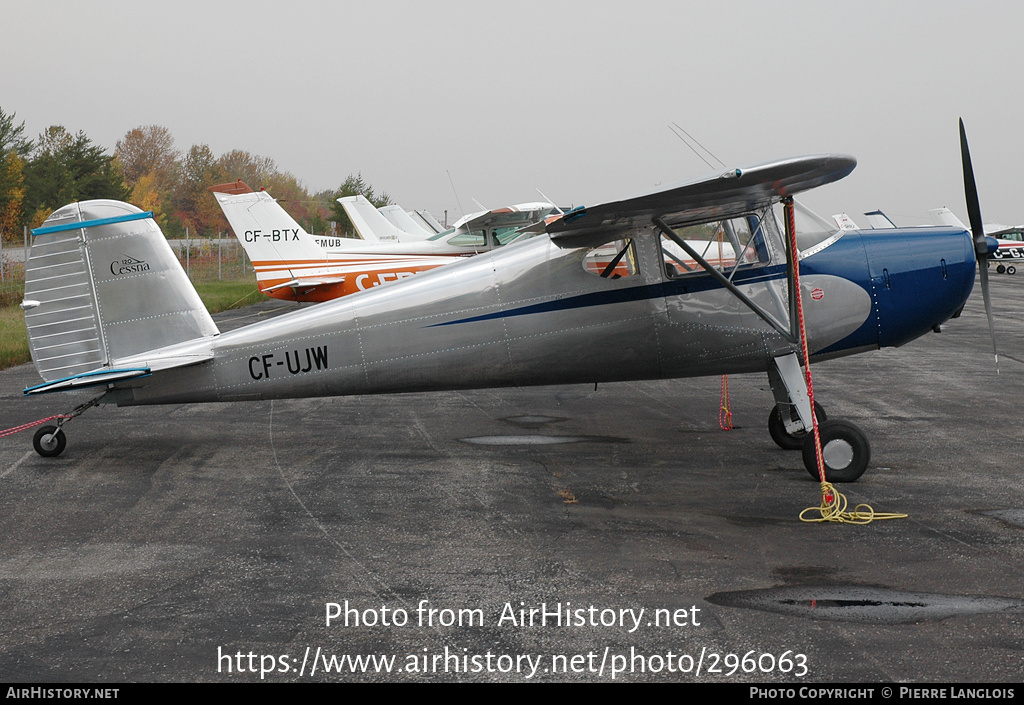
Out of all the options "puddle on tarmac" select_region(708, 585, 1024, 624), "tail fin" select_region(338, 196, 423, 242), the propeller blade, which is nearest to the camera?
"puddle on tarmac" select_region(708, 585, 1024, 624)

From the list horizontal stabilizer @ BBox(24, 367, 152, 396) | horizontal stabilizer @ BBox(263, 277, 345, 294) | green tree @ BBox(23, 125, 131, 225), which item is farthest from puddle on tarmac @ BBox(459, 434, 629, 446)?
green tree @ BBox(23, 125, 131, 225)

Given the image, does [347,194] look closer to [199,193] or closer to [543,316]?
[199,193]

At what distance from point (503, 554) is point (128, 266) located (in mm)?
4852

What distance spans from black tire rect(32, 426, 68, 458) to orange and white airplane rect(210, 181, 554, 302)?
586 inches

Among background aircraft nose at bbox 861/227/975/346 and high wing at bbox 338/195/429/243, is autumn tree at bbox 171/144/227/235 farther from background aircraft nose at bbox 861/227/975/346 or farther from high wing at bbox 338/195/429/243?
background aircraft nose at bbox 861/227/975/346

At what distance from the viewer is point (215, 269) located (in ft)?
150

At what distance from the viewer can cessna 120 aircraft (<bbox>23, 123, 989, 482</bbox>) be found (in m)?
7.70

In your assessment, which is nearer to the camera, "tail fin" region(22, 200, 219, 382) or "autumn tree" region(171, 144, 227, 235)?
"tail fin" region(22, 200, 219, 382)

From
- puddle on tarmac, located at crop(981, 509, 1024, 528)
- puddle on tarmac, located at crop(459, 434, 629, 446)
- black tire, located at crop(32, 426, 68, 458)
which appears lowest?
puddle on tarmac, located at crop(981, 509, 1024, 528)

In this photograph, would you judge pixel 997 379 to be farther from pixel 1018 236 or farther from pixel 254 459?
pixel 1018 236

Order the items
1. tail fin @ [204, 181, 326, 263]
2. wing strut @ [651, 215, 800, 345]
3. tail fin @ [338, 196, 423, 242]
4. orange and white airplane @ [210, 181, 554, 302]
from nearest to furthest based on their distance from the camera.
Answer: wing strut @ [651, 215, 800, 345]
orange and white airplane @ [210, 181, 554, 302]
tail fin @ [204, 181, 326, 263]
tail fin @ [338, 196, 423, 242]

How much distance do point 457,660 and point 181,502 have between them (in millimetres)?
3589

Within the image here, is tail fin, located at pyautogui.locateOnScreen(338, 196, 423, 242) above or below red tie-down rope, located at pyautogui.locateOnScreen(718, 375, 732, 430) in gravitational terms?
above
